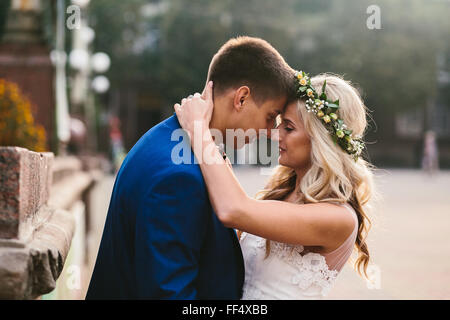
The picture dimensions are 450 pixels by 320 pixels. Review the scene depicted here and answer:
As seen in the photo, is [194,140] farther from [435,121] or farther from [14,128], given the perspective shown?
[435,121]

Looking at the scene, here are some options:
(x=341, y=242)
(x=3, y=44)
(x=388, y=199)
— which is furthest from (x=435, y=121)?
(x=341, y=242)

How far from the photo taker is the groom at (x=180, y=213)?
1.94 metres

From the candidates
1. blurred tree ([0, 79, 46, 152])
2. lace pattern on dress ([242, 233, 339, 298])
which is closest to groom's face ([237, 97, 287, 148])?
lace pattern on dress ([242, 233, 339, 298])

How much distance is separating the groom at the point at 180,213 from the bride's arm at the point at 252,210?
0.05 metres

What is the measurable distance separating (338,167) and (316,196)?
21 cm

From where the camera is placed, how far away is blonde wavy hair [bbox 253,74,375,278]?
9.12ft

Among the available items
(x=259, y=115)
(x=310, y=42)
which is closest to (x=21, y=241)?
(x=259, y=115)

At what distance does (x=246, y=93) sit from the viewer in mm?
2445

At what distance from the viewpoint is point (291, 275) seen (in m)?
2.86

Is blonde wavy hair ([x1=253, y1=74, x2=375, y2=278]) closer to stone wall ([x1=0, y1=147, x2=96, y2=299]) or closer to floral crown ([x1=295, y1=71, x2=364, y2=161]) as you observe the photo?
floral crown ([x1=295, y1=71, x2=364, y2=161])

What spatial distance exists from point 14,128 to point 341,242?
3867 millimetres

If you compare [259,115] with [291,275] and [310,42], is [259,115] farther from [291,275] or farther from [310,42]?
[310,42]

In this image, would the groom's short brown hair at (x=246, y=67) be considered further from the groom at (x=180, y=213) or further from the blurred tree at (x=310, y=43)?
the blurred tree at (x=310, y=43)

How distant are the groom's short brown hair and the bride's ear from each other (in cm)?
3
